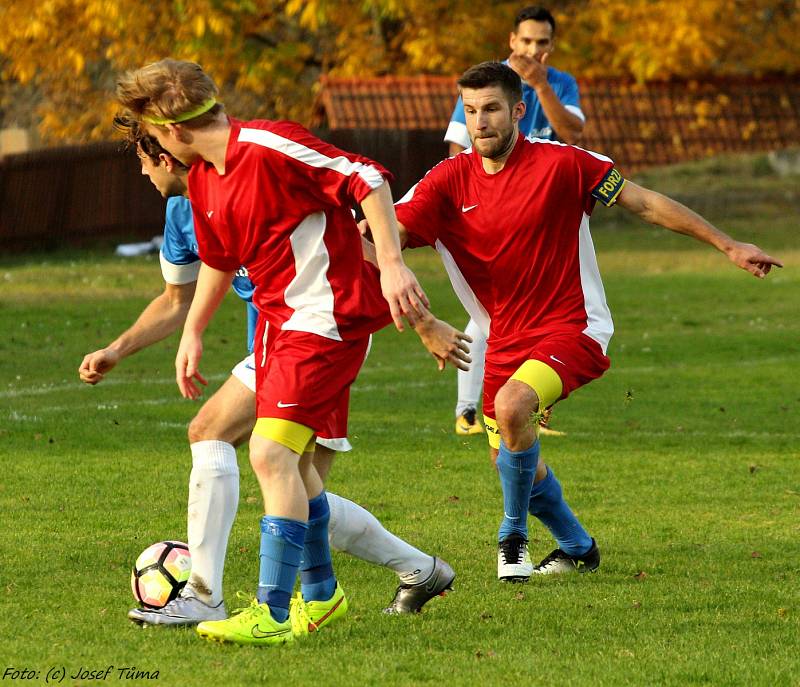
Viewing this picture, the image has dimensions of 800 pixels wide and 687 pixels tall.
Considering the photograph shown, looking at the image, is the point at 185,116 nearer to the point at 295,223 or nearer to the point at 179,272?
the point at 295,223

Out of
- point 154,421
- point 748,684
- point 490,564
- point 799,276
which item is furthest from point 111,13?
point 748,684

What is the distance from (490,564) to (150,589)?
1.68 metres

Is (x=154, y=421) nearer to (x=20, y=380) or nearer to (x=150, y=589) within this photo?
(x=20, y=380)

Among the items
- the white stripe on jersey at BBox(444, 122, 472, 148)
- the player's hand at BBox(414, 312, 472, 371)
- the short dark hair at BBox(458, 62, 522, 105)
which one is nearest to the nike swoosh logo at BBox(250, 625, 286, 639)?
the player's hand at BBox(414, 312, 472, 371)

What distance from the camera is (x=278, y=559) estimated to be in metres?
5.47

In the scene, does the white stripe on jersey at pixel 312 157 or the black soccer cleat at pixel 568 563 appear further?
the black soccer cleat at pixel 568 563

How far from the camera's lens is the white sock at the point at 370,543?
5969 millimetres

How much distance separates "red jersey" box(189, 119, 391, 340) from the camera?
5.50m

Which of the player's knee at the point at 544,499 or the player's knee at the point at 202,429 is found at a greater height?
the player's knee at the point at 202,429

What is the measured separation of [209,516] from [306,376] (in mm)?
667

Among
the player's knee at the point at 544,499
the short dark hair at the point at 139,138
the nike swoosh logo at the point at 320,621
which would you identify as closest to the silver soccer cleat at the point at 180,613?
the nike swoosh logo at the point at 320,621

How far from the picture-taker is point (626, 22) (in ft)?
101

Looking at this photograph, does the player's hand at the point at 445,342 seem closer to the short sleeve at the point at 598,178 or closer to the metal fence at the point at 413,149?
the short sleeve at the point at 598,178

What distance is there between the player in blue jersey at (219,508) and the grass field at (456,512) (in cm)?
13
